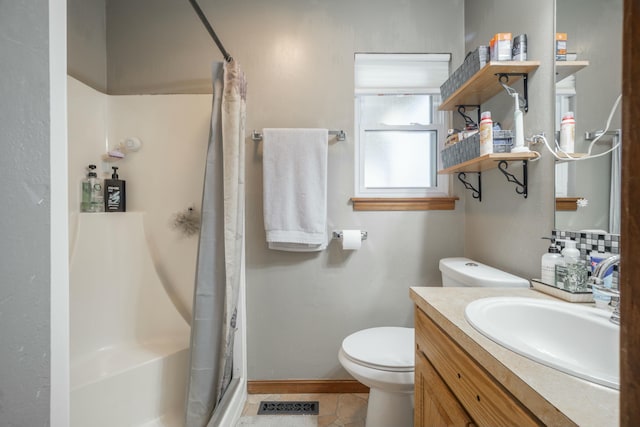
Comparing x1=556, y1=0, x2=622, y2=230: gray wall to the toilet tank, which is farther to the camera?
the toilet tank

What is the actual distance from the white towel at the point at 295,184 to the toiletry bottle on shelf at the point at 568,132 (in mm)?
980

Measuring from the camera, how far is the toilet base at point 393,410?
3.75ft

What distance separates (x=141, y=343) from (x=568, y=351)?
1.82 metres

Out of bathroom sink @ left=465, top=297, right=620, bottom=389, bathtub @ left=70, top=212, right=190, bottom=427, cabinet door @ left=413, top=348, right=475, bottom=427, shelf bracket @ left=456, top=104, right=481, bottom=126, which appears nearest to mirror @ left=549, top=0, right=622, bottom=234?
bathroom sink @ left=465, top=297, right=620, bottom=389

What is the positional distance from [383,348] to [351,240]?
554mm

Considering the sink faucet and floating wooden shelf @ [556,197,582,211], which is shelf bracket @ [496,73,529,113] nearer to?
floating wooden shelf @ [556,197,582,211]

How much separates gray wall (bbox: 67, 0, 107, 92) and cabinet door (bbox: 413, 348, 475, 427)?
2.20 m

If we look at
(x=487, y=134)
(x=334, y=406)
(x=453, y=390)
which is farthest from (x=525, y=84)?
(x=334, y=406)

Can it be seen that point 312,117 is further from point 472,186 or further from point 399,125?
point 472,186

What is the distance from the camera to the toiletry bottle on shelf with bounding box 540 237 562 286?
0.92 metres

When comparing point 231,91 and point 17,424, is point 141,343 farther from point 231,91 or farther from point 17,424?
point 231,91

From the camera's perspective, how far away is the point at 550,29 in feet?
3.36

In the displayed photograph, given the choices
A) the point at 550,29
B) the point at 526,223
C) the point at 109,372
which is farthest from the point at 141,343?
the point at 550,29

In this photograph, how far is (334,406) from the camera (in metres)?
1.48
